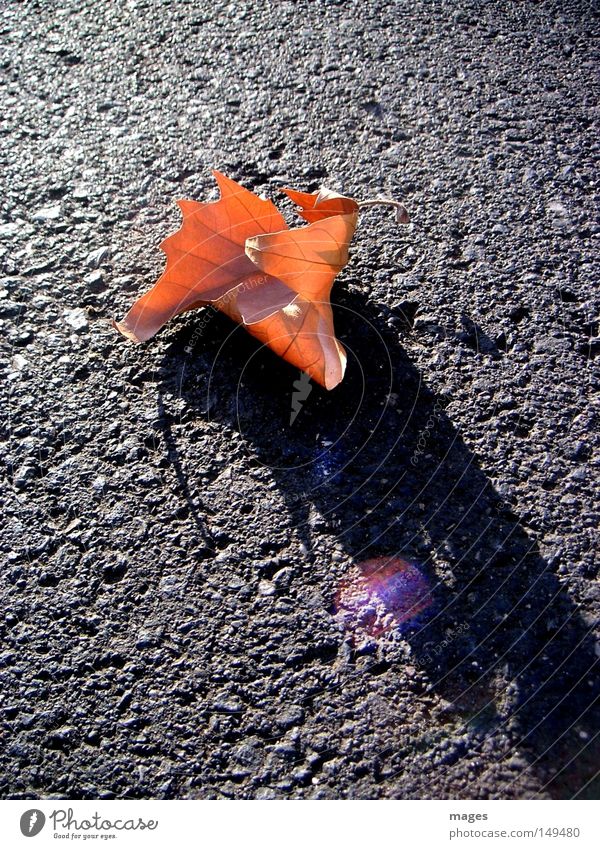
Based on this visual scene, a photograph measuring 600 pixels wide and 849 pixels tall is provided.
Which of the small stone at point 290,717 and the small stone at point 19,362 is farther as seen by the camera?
the small stone at point 19,362

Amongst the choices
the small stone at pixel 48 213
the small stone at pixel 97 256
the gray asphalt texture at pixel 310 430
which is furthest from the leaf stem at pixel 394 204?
the small stone at pixel 48 213

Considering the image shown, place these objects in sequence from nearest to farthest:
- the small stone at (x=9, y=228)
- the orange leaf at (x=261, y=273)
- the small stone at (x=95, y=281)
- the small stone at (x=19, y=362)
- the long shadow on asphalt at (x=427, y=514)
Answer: the long shadow on asphalt at (x=427, y=514), the orange leaf at (x=261, y=273), the small stone at (x=19, y=362), the small stone at (x=95, y=281), the small stone at (x=9, y=228)

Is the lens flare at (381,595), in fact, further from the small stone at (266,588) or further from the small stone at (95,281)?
the small stone at (95,281)

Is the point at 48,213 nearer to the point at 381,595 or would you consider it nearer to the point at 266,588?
the point at 266,588

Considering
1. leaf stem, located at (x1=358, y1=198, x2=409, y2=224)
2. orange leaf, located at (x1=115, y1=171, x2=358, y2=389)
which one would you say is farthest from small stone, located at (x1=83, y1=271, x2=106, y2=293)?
leaf stem, located at (x1=358, y1=198, x2=409, y2=224)

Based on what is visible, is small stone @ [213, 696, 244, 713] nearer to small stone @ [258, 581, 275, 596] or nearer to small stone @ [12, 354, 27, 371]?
small stone @ [258, 581, 275, 596]
